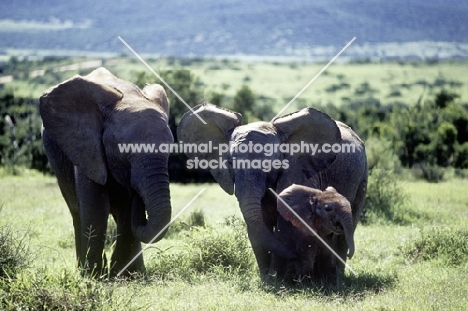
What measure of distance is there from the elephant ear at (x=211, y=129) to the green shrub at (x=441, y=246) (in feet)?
10.8

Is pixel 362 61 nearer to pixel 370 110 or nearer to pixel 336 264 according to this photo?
pixel 370 110

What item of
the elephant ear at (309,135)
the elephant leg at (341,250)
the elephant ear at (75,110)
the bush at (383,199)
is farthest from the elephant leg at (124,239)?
the bush at (383,199)

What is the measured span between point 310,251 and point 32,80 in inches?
2499

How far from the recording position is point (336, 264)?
9.90 metres

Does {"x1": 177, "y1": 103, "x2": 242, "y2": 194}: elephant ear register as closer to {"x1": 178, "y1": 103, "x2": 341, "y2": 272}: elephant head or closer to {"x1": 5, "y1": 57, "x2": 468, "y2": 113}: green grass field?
{"x1": 178, "y1": 103, "x2": 341, "y2": 272}: elephant head

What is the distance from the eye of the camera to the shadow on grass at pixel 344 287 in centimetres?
895

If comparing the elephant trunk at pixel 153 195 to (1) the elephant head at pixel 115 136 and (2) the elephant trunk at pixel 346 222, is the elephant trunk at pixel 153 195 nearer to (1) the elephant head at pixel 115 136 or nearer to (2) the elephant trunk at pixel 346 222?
→ (1) the elephant head at pixel 115 136

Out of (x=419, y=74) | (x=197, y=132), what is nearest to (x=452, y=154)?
(x=197, y=132)

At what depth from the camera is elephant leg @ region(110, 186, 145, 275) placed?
10.3 meters

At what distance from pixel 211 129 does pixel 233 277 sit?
200 cm

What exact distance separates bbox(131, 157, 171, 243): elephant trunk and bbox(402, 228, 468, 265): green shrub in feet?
13.8

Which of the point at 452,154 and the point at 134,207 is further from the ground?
the point at 134,207

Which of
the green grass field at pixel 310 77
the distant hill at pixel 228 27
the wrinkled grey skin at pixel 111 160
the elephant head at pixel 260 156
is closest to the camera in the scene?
the elephant head at pixel 260 156

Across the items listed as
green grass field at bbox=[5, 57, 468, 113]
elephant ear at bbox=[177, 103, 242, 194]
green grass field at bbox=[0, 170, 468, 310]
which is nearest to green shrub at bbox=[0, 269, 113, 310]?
green grass field at bbox=[0, 170, 468, 310]
